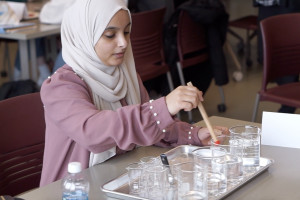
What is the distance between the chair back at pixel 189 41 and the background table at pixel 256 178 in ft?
8.29

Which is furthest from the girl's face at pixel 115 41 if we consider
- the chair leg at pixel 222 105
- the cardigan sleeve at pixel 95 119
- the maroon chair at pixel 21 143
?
the chair leg at pixel 222 105

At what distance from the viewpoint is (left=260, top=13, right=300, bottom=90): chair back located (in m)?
3.38

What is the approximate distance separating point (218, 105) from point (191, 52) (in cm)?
52

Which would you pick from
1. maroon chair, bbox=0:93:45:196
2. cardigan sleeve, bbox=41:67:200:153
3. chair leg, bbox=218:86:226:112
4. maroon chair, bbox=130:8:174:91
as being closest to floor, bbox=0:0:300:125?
chair leg, bbox=218:86:226:112

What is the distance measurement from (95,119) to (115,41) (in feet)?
1.07

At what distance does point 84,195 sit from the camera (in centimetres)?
145

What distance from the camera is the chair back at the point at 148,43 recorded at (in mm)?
3891

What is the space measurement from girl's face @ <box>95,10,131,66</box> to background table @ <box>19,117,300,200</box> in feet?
0.99

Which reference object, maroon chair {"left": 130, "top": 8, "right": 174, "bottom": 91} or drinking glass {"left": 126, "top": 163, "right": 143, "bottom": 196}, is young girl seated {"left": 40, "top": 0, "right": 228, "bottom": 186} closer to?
drinking glass {"left": 126, "top": 163, "right": 143, "bottom": 196}

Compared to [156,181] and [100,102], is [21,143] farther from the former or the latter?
[156,181]

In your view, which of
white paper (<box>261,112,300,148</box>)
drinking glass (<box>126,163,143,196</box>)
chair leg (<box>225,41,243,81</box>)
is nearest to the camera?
drinking glass (<box>126,163,143,196</box>)

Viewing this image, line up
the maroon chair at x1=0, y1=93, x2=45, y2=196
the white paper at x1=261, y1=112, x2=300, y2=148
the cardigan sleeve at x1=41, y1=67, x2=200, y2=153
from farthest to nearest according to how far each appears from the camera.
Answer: the maroon chair at x1=0, y1=93, x2=45, y2=196, the white paper at x1=261, y1=112, x2=300, y2=148, the cardigan sleeve at x1=41, y1=67, x2=200, y2=153

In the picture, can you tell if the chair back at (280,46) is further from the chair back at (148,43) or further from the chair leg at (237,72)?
the chair leg at (237,72)

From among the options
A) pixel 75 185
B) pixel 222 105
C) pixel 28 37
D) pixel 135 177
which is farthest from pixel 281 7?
pixel 75 185
